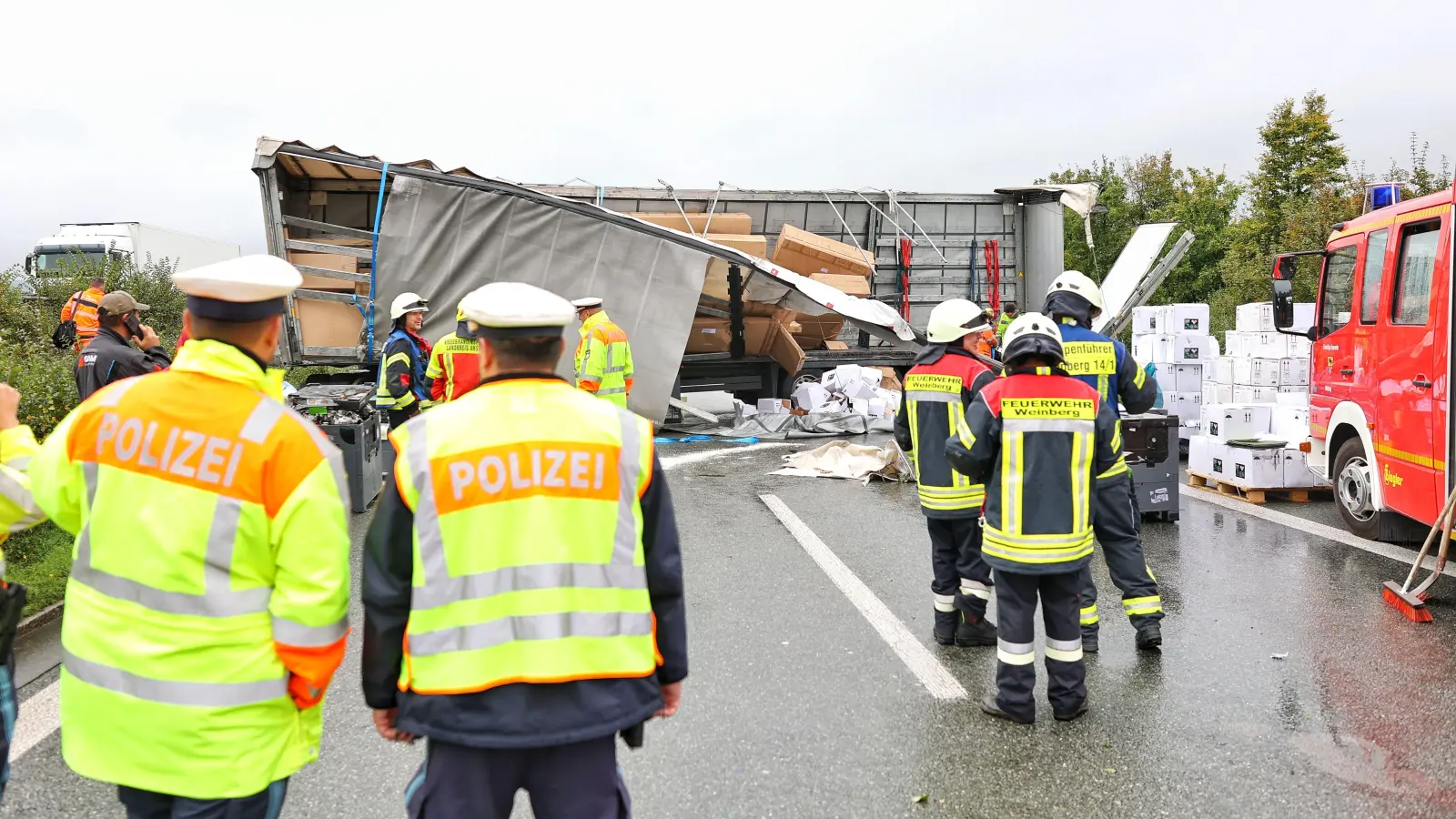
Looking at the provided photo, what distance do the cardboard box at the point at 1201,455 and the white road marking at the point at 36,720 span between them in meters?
8.75

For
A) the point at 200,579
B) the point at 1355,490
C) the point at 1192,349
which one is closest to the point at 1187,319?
the point at 1192,349

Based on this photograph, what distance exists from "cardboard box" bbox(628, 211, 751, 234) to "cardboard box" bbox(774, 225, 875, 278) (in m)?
0.55

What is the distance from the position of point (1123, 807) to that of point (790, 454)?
8331 mm

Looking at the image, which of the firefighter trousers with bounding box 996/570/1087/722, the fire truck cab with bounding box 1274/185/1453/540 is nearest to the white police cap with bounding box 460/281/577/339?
the firefighter trousers with bounding box 996/570/1087/722

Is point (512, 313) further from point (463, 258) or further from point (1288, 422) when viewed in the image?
point (463, 258)

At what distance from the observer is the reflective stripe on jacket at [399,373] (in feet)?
25.6

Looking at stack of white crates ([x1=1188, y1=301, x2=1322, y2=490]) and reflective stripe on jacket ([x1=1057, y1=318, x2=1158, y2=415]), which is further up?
reflective stripe on jacket ([x1=1057, y1=318, x2=1158, y2=415])

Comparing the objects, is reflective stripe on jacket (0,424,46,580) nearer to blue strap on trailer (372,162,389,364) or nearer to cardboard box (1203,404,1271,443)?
cardboard box (1203,404,1271,443)

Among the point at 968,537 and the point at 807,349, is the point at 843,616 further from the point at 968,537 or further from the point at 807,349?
the point at 807,349

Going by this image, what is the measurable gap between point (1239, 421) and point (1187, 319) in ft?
10.6

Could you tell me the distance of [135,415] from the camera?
81.7 inches

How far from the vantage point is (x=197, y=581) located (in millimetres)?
2045

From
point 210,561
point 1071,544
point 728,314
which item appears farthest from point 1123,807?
point 728,314

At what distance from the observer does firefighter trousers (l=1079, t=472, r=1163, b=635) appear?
493 centimetres
